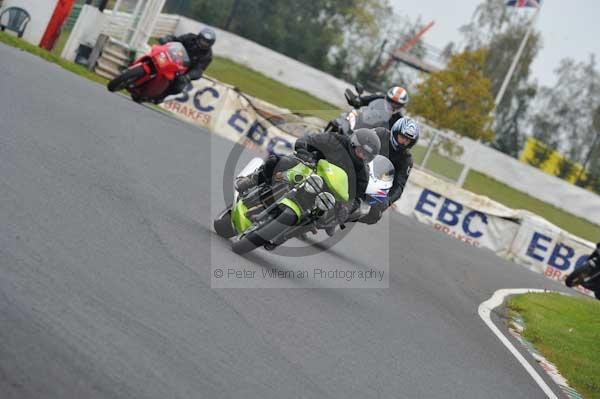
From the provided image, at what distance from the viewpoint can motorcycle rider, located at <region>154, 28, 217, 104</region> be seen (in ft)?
64.7

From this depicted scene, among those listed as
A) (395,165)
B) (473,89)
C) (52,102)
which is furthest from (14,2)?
(473,89)

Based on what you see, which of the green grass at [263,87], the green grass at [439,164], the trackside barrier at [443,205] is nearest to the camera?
the trackside barrier at [443,205]

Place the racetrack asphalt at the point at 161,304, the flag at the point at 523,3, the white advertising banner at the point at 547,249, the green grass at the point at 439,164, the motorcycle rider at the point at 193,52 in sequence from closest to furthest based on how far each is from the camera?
the racetrack asphalt at the point at 161,304
the motorcycle rider at the point at 193,52
the white advertising banner at the point at 547,249
the green grass at the point at 439,164
the flag at the point at 523,3

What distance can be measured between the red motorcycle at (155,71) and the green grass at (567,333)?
7499 millimetres

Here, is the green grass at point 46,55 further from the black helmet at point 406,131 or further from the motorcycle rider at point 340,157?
the motorcycle rider at point 340,157

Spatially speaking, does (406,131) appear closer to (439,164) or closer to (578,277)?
(578,277)

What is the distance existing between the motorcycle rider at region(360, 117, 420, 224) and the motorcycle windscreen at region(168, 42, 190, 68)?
638 cm

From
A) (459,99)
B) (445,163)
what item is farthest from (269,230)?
(459,99)

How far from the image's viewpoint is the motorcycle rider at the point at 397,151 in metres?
13.1

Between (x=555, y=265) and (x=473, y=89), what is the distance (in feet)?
76.5

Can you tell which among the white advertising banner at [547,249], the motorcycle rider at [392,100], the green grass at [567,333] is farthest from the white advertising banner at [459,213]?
the motorcycle rider at [392,100]

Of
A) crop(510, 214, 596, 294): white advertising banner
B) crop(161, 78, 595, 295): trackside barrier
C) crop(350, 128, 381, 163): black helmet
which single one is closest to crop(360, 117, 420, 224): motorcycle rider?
crop(350, 128, 381, 163): black helmet

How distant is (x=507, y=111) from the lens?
2534 inches

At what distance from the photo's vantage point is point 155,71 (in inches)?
756
